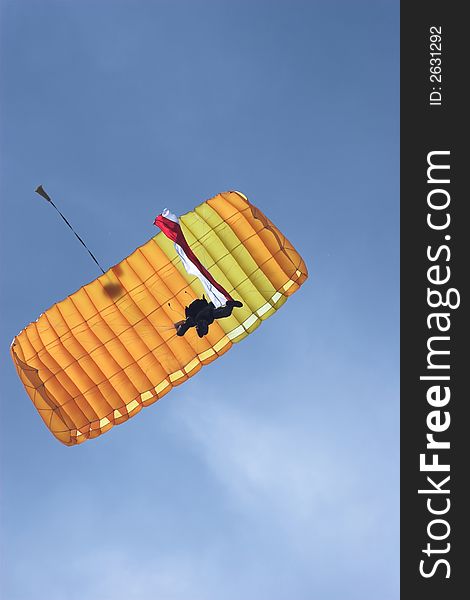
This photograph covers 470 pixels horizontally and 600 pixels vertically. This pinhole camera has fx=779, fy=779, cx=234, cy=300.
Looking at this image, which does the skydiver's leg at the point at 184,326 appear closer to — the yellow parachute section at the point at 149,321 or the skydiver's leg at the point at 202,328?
the skydiver's leg at the point at 202,328

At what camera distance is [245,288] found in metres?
12.8

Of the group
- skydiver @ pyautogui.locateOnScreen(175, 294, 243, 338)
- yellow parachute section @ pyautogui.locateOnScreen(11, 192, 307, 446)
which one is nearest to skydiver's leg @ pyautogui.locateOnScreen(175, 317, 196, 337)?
skydiver @ pyautogui.locateOnScreen(175, 294, 243, 338)

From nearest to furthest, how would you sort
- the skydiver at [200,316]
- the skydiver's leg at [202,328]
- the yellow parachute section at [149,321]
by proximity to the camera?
the skydiver at [200,316]
the skydiver's leg at [202,328]
the yellow parachute section at [149,321]

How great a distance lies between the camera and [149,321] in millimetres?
12906

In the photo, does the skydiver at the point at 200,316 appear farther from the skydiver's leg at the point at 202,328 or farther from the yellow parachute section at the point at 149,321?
the yellow parachute section at the point at 149,321

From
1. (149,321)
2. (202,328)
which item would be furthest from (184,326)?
(149,321)

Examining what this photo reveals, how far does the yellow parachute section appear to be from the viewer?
1277 centimetres

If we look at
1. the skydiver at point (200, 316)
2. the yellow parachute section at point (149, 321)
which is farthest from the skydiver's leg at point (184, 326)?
the yellow parachute section at point (149, 321)

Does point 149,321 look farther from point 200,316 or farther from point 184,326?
point 200,316

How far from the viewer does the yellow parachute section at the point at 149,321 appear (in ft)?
41.9

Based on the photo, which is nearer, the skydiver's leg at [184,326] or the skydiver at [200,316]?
the skydiver at [200,316]

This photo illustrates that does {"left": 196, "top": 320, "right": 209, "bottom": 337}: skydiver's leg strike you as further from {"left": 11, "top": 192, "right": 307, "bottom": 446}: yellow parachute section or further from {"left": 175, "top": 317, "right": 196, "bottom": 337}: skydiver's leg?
{"left": 11, "top": 192, "right": 307, "bottom": 446}: yellow parachute section

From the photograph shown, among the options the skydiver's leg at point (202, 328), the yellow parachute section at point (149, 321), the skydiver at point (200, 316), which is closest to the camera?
the skydiver at point (200, 316)

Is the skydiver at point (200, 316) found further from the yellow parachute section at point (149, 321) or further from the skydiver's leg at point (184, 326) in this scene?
the yellow parachute section at point (149, 321)
